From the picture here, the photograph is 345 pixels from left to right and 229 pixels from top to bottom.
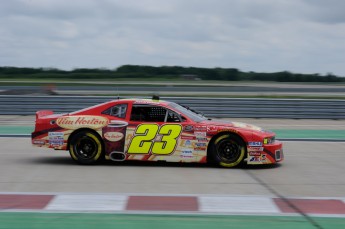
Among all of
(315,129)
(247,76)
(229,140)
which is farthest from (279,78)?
(229,140)

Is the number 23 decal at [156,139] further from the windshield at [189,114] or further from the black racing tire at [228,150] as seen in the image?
the black racing tire at [228,150]

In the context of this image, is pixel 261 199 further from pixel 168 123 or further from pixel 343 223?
pixel 168 123

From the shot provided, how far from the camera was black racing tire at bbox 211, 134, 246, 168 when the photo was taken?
1017 cm

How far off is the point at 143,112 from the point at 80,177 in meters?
1.87

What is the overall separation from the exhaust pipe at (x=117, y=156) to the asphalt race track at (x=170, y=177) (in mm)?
144

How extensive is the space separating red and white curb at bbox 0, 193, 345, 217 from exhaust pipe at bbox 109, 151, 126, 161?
2.62 metres

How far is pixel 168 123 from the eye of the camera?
33.6ft

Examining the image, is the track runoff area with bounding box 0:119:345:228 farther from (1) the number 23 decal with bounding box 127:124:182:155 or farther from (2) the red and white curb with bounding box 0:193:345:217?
(1) the number 23 decal with bounding box 127:124:182:155

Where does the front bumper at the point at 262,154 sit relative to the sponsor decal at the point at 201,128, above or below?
below

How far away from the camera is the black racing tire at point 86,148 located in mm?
10336

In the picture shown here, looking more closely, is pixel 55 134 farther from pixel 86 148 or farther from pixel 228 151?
pixel 228 151

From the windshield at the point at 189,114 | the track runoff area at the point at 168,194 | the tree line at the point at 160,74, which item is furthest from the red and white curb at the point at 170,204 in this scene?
the tree line at the point at 160,74

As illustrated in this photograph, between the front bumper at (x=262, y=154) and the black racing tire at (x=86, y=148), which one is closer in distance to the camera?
→ the front bumper at (x=262, y=154)

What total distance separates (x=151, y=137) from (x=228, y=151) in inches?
54.0
